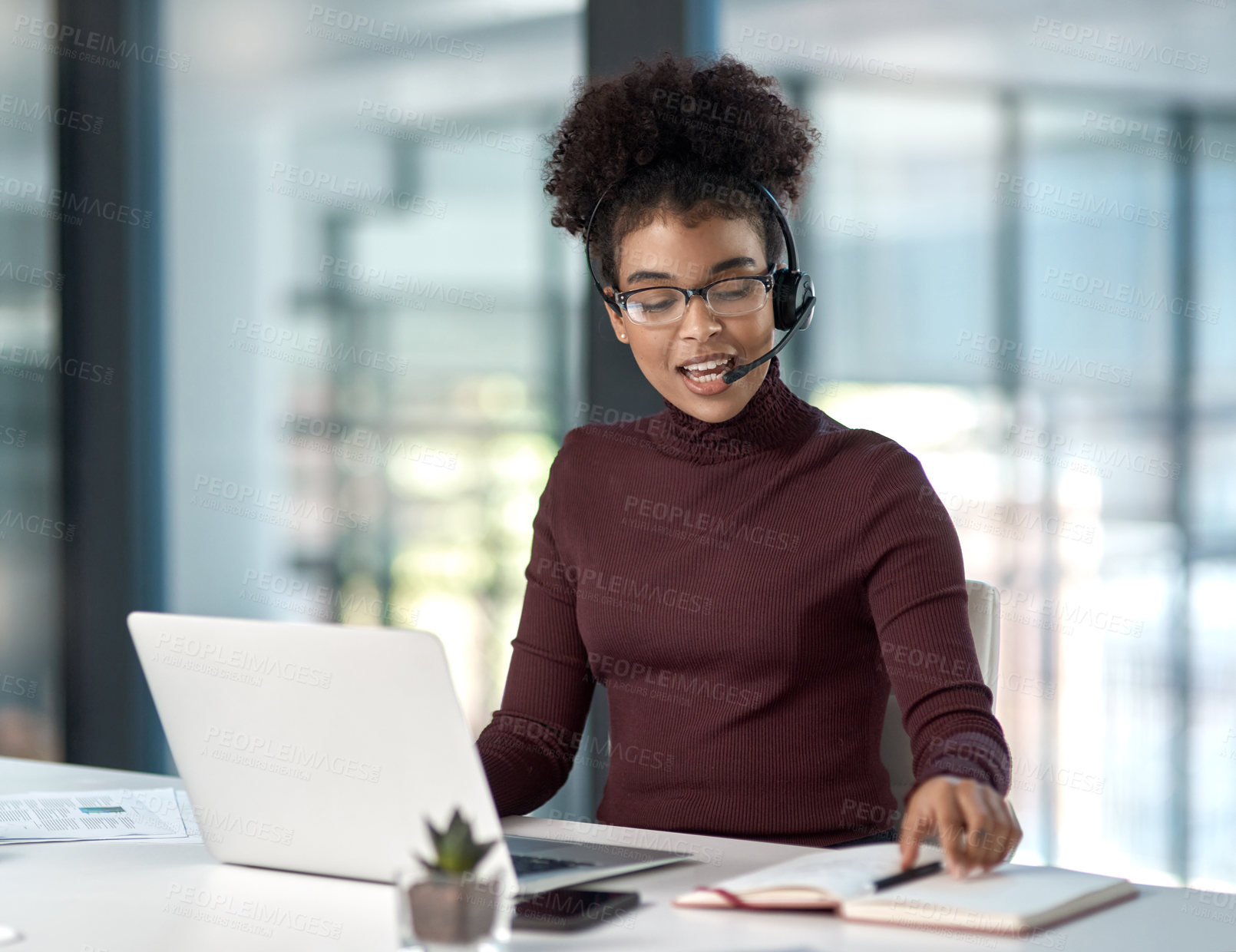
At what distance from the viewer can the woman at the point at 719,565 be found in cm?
144

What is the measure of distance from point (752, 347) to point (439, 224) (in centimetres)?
133

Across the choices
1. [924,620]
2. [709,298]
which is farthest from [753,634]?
[709,298]

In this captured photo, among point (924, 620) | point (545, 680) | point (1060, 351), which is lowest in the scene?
point (545, 680)

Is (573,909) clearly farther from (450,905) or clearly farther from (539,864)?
(450,905)

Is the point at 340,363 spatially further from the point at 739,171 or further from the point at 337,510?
the point at 739,171

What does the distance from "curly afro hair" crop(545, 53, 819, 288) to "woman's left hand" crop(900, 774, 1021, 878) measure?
28.7 inches

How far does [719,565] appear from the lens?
59.1 inches

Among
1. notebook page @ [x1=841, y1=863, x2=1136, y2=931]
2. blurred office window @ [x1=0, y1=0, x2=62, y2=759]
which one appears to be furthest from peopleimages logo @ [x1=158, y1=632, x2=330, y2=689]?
blurred office window @ [x1=0, y1=0, x2=62, y2=759]

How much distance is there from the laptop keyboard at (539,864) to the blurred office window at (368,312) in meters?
1.49

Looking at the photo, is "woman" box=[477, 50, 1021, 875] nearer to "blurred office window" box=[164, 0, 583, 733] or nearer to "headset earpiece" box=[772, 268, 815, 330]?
"headset earpiece" box=[772, 268, 815, 330]

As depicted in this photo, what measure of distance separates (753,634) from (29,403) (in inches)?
91.4

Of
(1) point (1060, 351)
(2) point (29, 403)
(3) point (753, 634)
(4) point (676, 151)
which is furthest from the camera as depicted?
(2) point (29, 403)

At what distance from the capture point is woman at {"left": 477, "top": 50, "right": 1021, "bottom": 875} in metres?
1.44

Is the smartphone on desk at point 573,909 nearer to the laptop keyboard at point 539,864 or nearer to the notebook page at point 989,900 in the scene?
the laptop keyboard at point 539,864
